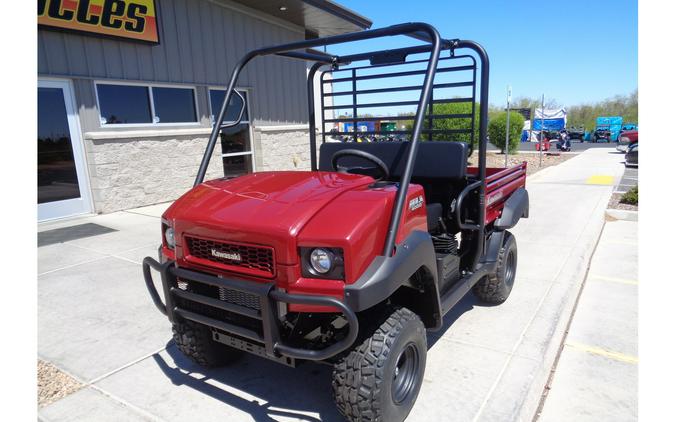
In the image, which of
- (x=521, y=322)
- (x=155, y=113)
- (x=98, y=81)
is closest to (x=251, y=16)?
(x=155, y=113)

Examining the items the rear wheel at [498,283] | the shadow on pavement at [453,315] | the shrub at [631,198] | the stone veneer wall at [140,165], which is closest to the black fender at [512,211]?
the rear wheel at [498,283]

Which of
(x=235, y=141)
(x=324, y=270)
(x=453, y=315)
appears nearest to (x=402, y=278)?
(x=324, y=270)

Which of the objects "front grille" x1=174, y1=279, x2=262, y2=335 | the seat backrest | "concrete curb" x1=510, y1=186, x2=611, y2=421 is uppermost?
the seat backrest

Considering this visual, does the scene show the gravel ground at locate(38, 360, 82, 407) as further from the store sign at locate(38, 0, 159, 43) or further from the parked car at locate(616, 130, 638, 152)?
the parked car at locate(616, 130, 638, 152)

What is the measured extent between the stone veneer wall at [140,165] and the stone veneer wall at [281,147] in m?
1.55

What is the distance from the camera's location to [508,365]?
9.30 ft

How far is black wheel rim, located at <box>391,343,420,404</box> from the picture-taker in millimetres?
2319

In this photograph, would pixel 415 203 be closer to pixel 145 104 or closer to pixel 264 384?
pixel 264 384

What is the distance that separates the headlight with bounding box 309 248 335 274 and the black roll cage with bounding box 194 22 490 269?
10.5 inches

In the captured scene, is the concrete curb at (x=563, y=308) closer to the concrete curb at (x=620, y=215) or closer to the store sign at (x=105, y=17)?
the concrete curb at (x=620, y=215)

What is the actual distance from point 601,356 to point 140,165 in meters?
7.61

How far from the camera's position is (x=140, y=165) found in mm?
7961

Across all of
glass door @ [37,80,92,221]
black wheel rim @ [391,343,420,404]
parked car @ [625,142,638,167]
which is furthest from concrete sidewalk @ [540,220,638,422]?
parked car @ [625,142,638,167]
